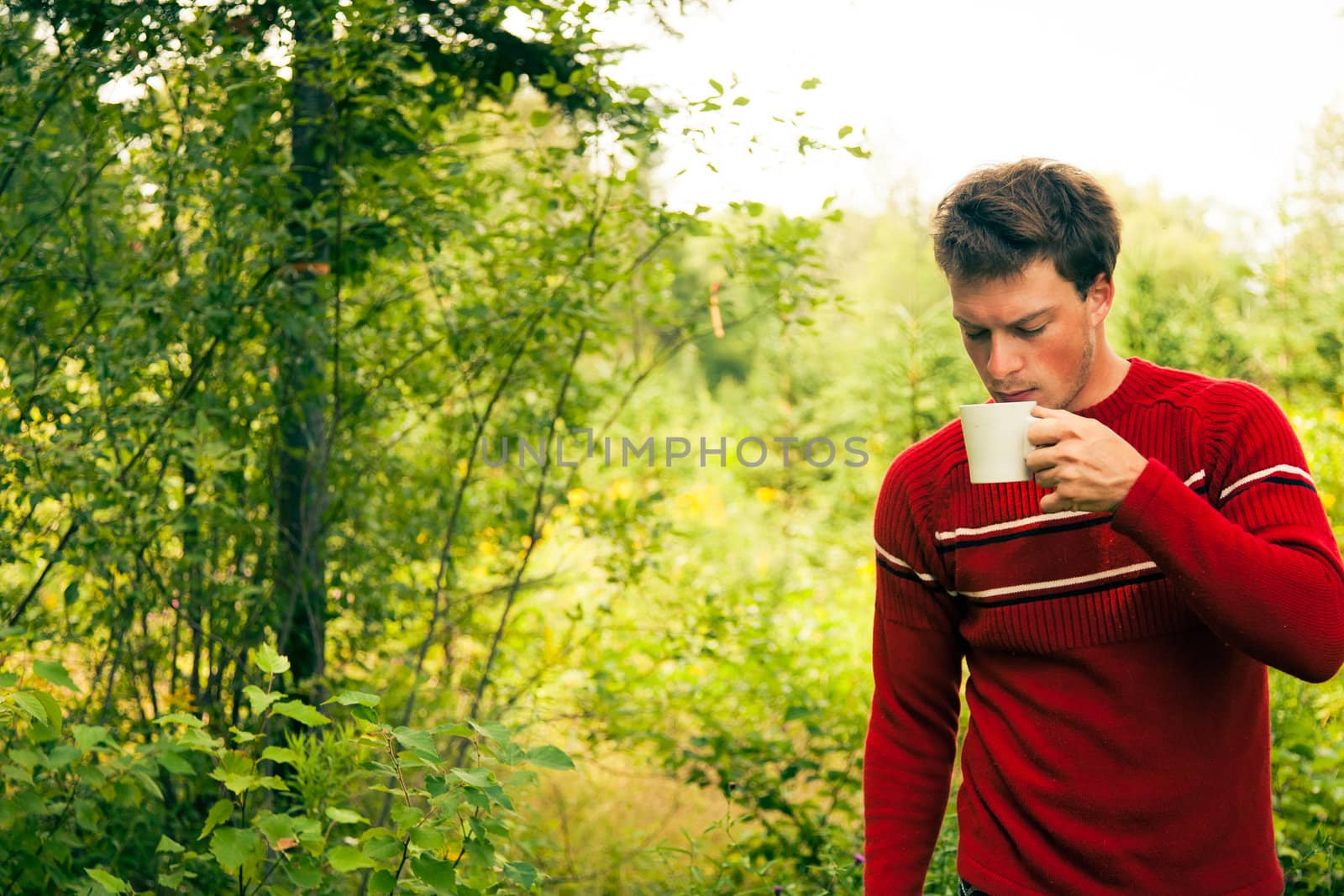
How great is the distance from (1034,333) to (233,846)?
1.37m

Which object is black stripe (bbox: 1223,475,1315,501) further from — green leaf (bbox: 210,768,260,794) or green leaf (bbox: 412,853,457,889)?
green leaf (bbox: 210,768,260,794)

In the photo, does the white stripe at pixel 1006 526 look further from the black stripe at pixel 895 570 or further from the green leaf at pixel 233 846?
the green leaf at pixel 233 846

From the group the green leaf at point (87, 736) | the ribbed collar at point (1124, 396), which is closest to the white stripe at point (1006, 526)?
the ribbed collar at point (1124, 396)

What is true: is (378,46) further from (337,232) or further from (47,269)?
(47,269)

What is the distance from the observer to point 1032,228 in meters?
1.45

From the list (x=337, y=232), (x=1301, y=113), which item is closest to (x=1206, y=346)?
(x=1301, y=113)

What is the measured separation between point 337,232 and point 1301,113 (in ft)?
42.5

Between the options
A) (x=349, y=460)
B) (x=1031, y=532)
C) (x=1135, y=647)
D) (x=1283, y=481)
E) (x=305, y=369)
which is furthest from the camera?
(x=349, y=460)

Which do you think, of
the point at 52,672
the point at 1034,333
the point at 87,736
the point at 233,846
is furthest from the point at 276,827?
the point at 1034,333

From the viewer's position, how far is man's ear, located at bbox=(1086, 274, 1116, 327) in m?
1.50

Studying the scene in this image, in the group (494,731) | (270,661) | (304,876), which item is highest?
(270,661)

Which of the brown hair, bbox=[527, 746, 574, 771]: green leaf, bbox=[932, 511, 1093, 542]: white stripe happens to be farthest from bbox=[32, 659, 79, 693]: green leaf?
the brown hair

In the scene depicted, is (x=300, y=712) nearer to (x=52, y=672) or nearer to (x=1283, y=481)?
(x=52, y=672)

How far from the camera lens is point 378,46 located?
2775 millimetres
